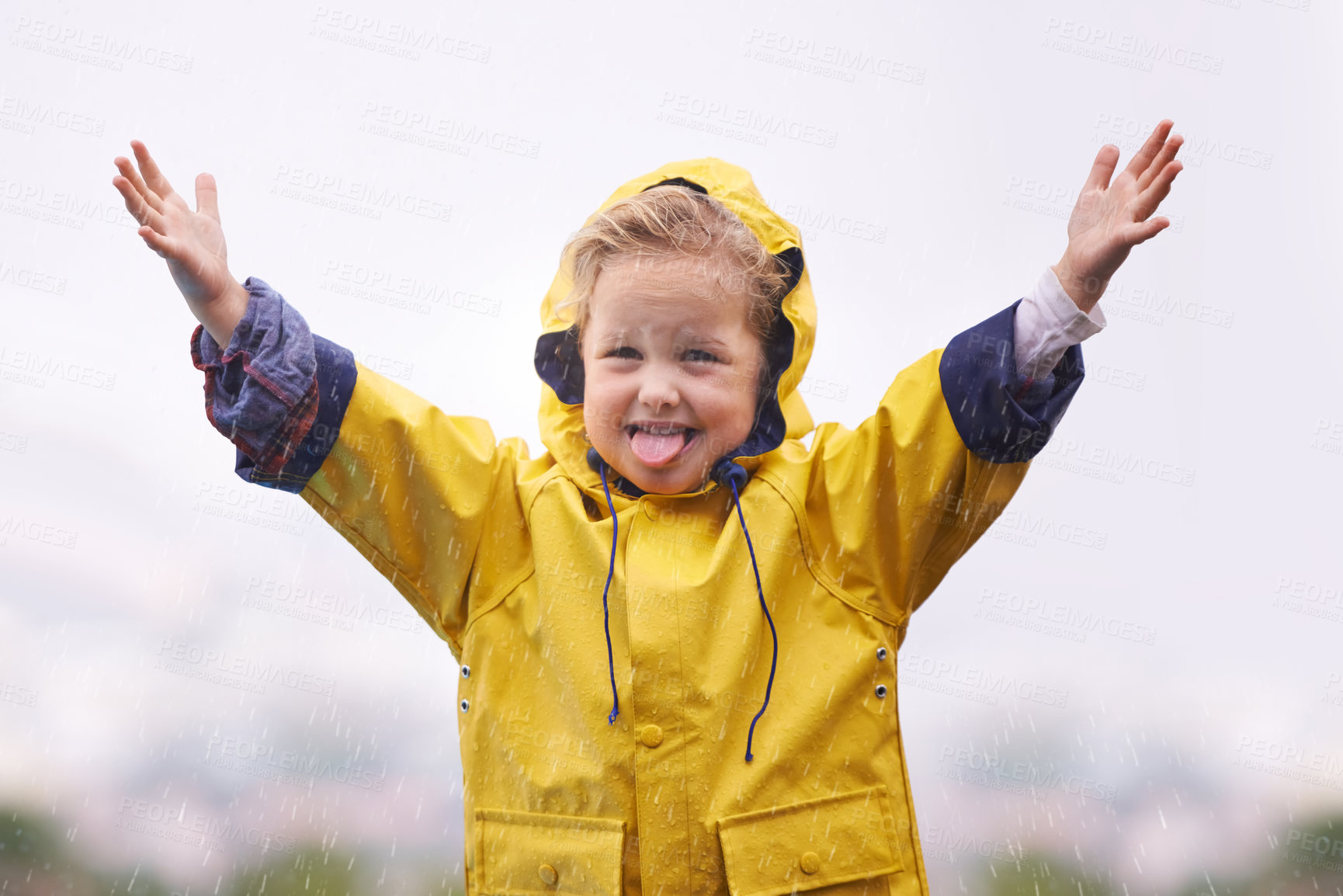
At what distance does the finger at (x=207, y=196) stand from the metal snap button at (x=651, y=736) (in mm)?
1306

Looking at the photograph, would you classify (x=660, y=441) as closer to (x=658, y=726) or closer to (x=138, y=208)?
(x=658, y=726)

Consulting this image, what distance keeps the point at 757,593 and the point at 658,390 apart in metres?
0.45

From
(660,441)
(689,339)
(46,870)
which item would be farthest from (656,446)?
(46,870)

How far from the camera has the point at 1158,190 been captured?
1.93m

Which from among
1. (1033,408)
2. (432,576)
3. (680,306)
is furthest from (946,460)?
(432,576)

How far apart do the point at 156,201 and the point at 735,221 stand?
117 centimetres

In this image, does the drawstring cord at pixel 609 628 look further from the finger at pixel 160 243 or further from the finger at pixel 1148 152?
the finger at pixel 1148 152

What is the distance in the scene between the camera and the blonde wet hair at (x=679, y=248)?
87.7 inches

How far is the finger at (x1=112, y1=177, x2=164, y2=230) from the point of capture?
195 cm

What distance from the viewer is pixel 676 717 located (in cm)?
199

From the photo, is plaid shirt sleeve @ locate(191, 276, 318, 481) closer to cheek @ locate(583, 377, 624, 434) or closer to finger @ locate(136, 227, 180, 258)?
finger @ locate(136, 227, 180, 258)

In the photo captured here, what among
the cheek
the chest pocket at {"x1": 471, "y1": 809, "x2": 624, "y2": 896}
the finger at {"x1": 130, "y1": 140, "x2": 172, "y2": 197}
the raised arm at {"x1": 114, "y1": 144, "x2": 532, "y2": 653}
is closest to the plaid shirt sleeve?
the raised arm at {"x1": 114, "y1": 144, "x2": 532, "y2": 653}

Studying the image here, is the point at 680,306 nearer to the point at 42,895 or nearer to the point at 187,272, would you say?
the point at 187,272

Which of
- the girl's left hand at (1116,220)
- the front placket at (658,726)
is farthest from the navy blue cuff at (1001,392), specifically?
the front placket at (658,726)
